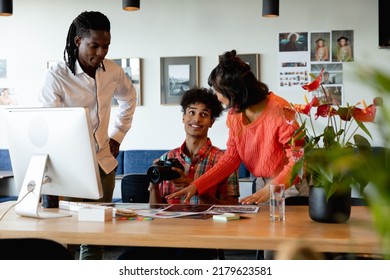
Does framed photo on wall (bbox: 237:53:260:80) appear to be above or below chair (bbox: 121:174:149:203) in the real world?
above

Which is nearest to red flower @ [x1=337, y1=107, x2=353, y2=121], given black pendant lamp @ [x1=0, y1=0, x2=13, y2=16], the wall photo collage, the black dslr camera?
the black dslr camera

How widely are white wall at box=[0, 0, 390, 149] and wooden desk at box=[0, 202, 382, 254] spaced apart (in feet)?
13.4

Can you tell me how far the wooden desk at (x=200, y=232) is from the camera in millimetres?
1687

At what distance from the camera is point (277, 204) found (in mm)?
2082

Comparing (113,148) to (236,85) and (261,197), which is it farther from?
(261,197)

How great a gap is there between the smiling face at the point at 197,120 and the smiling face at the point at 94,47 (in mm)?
638

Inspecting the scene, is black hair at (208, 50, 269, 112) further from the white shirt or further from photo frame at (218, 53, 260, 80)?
photo frame at (218, 53, 260, 80)

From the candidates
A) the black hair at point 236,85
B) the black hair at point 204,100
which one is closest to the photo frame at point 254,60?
the black hair at point 204,100

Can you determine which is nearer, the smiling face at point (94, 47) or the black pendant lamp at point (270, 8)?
the smiling face at point (94, 47)

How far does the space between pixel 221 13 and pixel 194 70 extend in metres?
0.68

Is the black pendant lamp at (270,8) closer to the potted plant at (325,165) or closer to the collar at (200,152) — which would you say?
the collar at (200,152)

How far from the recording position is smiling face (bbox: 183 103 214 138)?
311 cm
